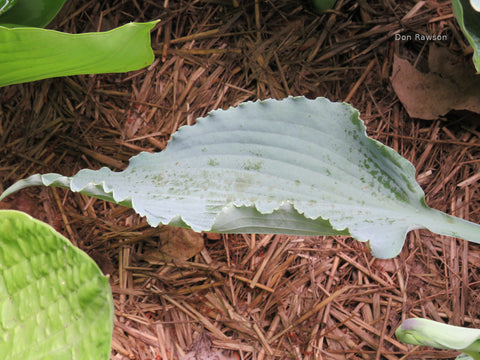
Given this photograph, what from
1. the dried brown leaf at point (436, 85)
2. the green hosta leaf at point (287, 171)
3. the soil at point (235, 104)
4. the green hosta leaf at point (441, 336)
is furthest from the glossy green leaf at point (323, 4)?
the green hosta leaf at point (441, 336)

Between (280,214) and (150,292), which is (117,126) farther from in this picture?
(280,214)

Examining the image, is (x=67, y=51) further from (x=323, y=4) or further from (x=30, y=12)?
(x=323, y=4)

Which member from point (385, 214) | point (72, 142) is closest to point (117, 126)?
point (72, 142)

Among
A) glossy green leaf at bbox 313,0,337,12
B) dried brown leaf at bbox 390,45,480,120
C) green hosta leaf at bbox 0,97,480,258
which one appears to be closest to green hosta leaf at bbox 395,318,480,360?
green hosta leaf at bbox 0,97,480,258

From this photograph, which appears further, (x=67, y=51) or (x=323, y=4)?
(x=323, y=4)

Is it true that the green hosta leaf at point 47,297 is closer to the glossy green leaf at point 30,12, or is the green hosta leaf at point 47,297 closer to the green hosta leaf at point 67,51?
the green hosta leaf at point 67,51

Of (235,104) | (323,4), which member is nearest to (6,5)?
(235,104)

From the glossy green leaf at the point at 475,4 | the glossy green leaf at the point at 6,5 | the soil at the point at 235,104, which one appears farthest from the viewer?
the soil at the point at 235,104
